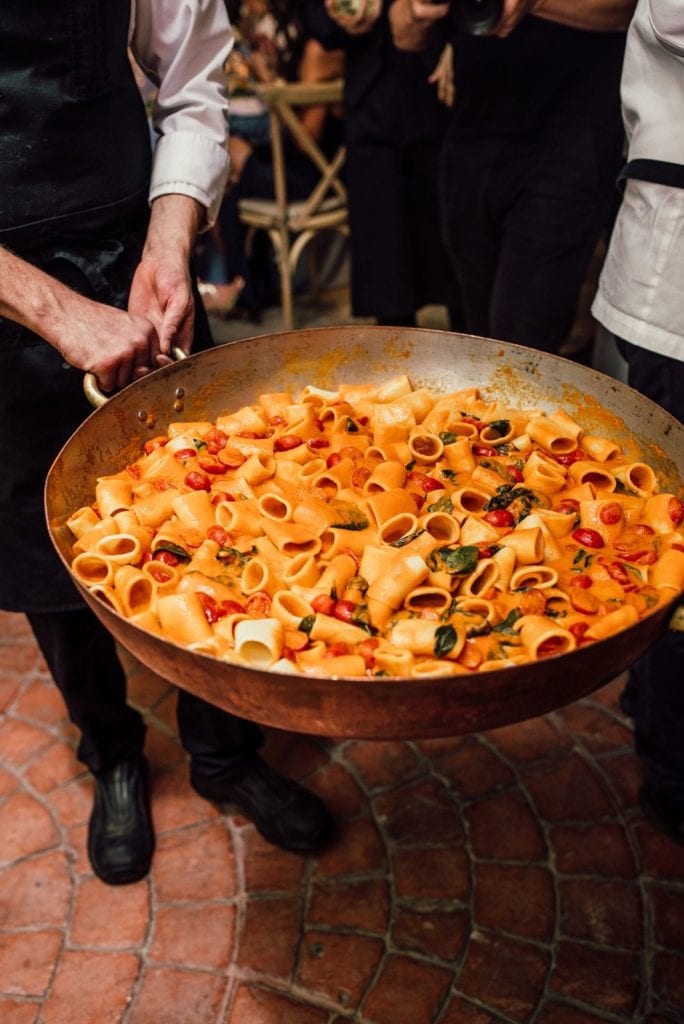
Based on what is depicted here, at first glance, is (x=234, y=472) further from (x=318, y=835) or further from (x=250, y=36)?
(x=250, y=36)

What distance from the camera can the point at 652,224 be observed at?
1851mm

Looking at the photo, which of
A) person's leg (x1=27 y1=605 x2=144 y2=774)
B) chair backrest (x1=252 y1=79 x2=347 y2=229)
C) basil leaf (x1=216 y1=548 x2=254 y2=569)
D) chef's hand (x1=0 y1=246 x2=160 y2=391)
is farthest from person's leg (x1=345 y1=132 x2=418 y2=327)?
basil leaf (x1=216 y1=548 x2=254 y2=569)

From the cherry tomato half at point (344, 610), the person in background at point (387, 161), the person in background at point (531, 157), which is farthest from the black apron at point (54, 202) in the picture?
the person in background at point (387, 161)

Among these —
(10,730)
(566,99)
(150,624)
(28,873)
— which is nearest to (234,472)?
(150,624)

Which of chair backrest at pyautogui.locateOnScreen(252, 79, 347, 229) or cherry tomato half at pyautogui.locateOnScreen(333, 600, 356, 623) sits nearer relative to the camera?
cherry tomato half at pyautogui.locateOnScreen(333, 600, 356, 623)

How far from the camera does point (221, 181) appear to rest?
2137mm

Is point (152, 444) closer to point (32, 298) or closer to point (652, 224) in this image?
point (32, 298)

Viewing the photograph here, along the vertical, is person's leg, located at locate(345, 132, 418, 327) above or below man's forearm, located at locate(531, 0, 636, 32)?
below

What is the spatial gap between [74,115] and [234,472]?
80cm

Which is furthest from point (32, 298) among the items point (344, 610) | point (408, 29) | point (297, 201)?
point (297, 201)

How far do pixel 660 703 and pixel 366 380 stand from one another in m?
1.19

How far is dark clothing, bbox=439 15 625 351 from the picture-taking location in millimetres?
2920

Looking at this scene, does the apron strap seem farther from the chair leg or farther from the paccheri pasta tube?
the chair leg

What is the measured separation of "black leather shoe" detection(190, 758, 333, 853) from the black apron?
0.79m
